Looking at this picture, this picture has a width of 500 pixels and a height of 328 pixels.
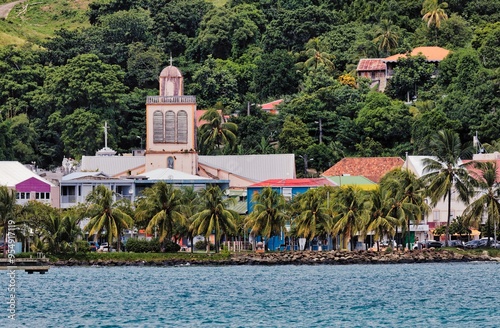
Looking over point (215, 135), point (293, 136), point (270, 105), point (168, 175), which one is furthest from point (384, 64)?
point (168, 175)

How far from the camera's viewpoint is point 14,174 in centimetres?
13612

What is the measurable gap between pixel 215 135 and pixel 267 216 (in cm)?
3741

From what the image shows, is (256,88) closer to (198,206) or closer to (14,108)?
(14,108)

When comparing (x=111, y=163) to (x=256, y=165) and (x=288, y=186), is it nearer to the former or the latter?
(x=256, y=165)

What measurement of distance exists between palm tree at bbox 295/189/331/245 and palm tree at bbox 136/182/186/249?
8.53 metres

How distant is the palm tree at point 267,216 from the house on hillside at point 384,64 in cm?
5009

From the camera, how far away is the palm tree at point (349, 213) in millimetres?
119500

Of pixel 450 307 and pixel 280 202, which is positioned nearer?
pixel 450 307

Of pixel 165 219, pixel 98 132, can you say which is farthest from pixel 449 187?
pixel 98 132

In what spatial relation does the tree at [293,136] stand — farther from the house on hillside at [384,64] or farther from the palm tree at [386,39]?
the palm tree at [386,39]

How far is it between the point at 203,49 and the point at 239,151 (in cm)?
3229

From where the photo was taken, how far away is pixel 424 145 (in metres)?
146

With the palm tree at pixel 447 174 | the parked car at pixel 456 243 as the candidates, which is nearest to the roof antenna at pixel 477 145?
the parked car at pixel 456 243

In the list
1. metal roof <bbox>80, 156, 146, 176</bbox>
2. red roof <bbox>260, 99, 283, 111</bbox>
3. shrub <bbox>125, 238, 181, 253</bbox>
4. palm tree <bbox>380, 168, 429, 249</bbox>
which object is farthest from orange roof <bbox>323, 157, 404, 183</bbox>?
shrub <bbox>125, 238, 181, 253</bbox>
